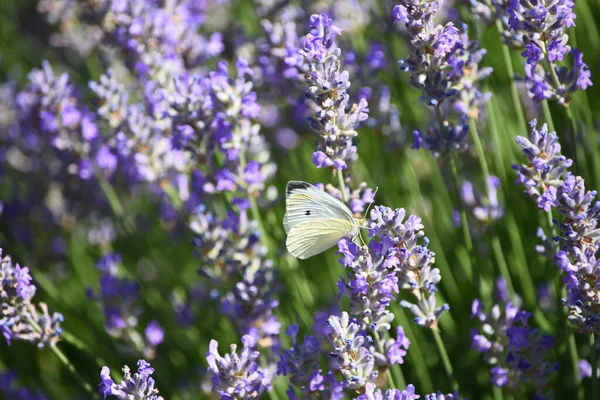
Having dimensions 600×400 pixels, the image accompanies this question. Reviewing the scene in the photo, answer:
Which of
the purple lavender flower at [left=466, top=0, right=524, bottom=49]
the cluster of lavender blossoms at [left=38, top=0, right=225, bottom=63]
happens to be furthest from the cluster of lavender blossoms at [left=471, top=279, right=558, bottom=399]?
the cluster of lavender blossoms at [left=38, top=0, right=225, bottom=63]

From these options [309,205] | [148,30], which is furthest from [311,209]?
[148,30]

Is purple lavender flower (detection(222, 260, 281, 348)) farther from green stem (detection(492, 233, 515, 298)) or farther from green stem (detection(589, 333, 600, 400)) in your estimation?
green stem (detection(589, 333, 600, 400))

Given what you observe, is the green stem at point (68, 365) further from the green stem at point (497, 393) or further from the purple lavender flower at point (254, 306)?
the green stem at point (497, 393)

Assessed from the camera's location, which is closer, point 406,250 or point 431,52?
point 406,250

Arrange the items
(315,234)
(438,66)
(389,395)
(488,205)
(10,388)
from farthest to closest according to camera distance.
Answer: (10,388) → (488,205) → (315,234) → (438,66) → (389,395)

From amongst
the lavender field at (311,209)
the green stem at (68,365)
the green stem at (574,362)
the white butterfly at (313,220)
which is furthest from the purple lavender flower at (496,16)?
the green stem at (68,365)

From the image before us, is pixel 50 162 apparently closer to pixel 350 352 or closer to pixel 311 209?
pixel 311 209

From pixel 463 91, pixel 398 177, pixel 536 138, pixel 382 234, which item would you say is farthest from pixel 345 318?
pixel 398 177
